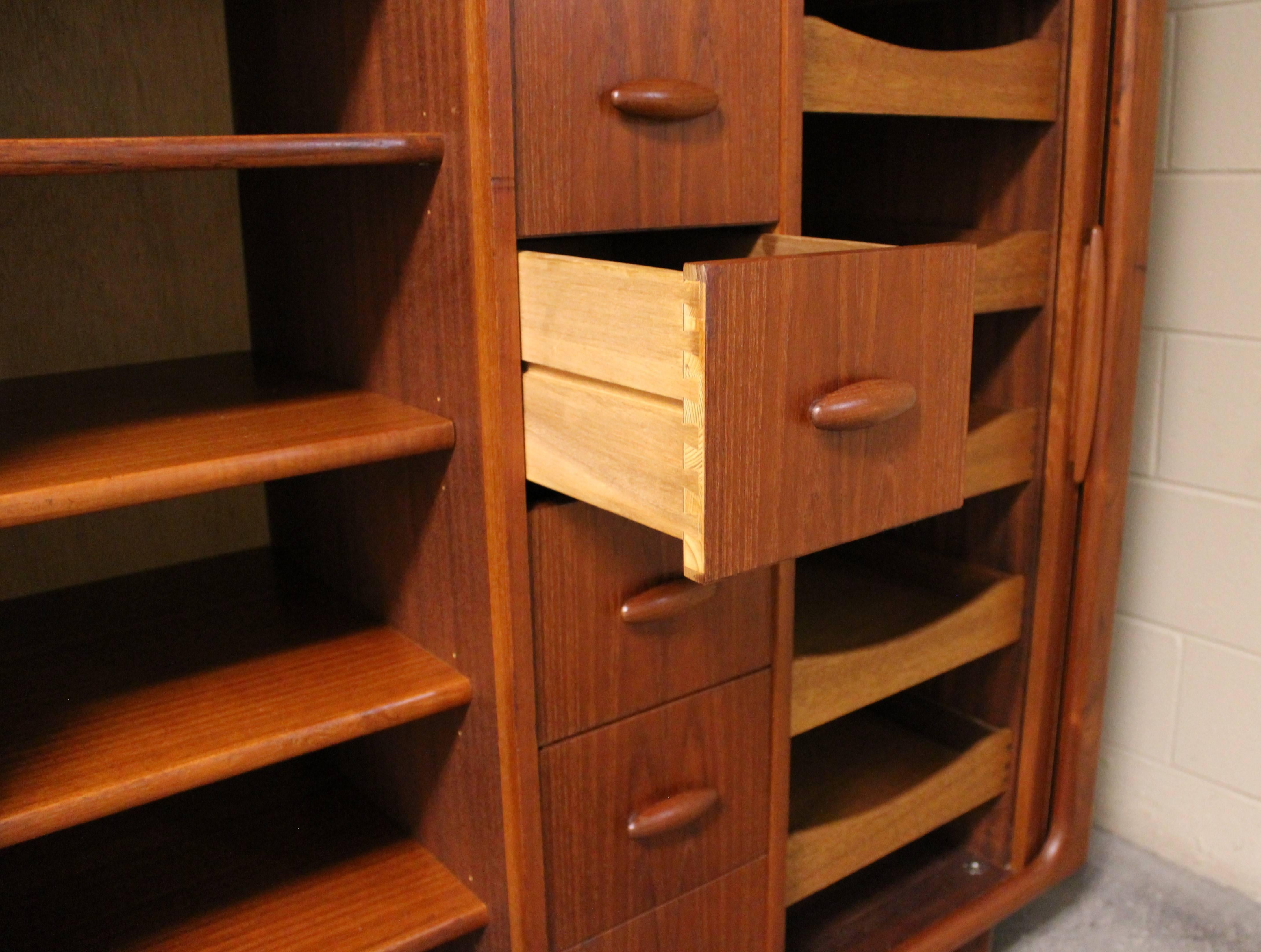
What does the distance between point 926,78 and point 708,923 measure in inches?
35.1

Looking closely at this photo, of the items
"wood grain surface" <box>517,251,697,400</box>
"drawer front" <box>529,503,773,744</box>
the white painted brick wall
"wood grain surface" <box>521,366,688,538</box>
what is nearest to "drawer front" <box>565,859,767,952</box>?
"drawer front" <box>529,503,773,744</box>

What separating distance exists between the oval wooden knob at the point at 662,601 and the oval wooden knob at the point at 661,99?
402 mm

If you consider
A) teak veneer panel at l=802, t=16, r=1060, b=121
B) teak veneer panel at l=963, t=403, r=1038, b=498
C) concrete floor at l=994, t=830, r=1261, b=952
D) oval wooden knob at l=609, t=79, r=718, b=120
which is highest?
teak veneer panel at l=802, t=16, r=1060, b=121

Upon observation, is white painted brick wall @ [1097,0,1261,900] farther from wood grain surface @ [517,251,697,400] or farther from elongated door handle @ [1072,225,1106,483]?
wood grain surface @ [517,251,697,400]

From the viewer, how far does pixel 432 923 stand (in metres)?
1.07

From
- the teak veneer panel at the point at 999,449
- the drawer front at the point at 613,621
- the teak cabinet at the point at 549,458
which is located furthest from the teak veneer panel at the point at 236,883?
the teak veneer panel at the point at 999,449

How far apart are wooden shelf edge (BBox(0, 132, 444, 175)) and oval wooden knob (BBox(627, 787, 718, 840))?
1.99 feet

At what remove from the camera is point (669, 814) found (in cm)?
108

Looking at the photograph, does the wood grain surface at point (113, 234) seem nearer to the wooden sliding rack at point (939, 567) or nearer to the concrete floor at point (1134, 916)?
the wooden sliding rack at point (939, 567)

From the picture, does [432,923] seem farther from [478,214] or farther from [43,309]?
[43,309]

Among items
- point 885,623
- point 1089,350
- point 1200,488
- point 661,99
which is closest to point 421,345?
point 661,99

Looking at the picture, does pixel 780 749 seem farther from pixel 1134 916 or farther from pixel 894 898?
pixel 1134 916

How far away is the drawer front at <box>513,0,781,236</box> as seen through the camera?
89 cm

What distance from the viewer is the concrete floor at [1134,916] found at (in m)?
1.63
